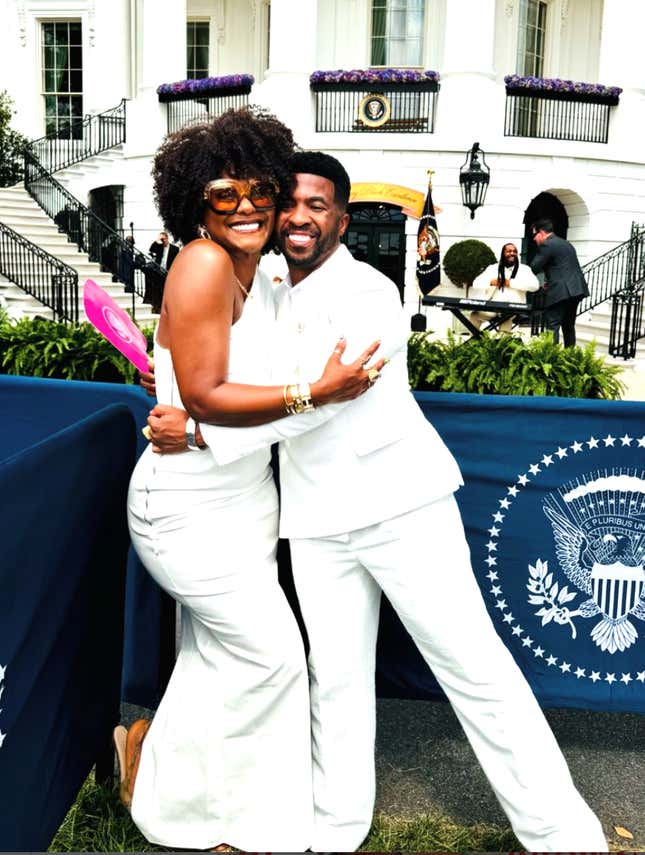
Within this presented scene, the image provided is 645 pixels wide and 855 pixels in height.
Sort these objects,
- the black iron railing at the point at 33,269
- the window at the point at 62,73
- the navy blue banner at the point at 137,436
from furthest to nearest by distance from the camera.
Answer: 1. the window at the point at 62,73
2. the black iron railing at the point at 33,269
3. the navy blue banner at the point at 137,436

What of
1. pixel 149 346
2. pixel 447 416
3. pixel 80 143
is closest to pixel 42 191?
pixel 80 143

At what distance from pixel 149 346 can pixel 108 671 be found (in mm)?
1941

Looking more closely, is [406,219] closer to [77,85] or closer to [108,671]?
[77,85]

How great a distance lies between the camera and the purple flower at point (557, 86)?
21.4 meters

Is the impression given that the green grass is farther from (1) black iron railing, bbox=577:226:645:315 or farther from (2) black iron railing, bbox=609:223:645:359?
(1) black iron railing, bbox=577:226:645:315

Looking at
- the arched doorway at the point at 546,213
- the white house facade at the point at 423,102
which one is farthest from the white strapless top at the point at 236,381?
the arched doorway at the point at 546,213

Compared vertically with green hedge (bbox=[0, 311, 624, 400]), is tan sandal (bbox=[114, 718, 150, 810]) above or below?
below

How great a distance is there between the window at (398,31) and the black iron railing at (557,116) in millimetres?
3375

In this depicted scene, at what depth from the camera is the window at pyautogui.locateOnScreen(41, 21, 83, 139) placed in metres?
26.5

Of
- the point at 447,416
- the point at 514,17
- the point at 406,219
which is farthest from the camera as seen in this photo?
the point at 514,17

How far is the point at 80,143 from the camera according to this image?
25.4 m

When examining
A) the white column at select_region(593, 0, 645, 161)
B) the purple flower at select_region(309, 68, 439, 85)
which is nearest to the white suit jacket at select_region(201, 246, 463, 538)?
the purple flower at select_region(309, 68, 439, 85)

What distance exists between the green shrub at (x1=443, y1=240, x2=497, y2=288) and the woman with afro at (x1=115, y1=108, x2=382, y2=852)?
57.4 feet

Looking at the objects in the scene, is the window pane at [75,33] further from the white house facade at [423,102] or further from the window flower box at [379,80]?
the window flower box at [379,80]
